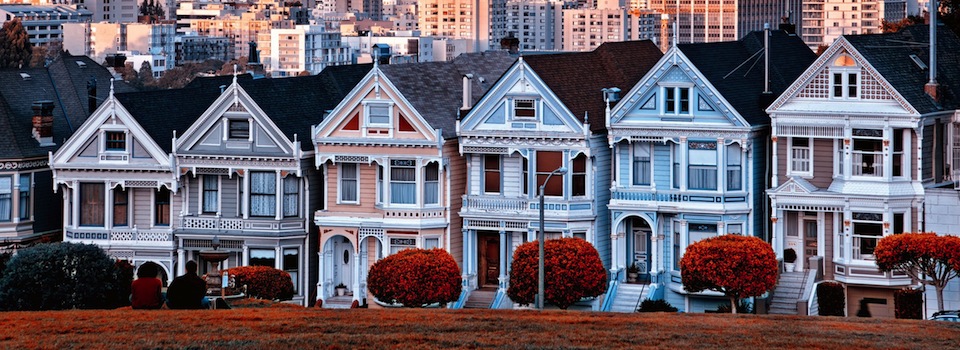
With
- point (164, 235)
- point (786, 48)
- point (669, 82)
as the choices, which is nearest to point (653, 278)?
point (669, 82)

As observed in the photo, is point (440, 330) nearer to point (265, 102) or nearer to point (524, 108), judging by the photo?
point (524, 108)

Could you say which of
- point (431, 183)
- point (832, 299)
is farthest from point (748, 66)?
point (431, 183)

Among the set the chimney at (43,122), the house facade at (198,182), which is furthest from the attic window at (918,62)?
the chimney at (43,122)

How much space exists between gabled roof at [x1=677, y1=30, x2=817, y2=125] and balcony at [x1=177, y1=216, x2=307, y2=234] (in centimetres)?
1323

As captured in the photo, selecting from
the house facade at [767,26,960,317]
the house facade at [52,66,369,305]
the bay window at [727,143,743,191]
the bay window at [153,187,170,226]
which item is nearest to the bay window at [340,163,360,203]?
the house facade at [52,66,369,305]

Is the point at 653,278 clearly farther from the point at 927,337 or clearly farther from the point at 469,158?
the point at 927,337

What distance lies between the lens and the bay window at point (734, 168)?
202ft

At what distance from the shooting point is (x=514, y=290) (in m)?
60.9

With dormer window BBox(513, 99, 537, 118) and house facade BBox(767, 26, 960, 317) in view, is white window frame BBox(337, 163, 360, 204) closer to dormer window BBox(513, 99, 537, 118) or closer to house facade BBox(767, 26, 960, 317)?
dormer window BBox(513, 99, 537, 118)

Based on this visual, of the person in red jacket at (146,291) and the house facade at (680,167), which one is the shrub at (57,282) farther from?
the house facade at (680,167)

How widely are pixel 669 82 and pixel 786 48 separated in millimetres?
7174

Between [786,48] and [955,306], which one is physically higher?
[786,48]

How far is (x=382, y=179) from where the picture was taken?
65.0m

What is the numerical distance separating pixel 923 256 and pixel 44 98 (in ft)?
101
